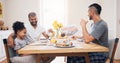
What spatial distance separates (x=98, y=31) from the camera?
2.61 metres

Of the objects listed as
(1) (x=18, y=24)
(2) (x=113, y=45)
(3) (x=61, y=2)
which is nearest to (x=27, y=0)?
(3) (x=61, y=2)

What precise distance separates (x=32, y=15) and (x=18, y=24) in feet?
4.10

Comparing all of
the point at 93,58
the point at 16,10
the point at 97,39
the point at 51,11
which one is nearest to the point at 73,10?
the point at 51,11

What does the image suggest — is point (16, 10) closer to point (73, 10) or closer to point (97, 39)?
point (73, 10)

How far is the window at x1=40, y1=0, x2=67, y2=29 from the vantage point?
21.2 ft

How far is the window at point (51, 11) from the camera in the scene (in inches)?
254

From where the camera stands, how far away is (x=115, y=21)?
224 inches

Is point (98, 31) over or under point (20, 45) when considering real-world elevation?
over

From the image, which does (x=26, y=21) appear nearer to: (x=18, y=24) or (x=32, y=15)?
(x=32, y=15)

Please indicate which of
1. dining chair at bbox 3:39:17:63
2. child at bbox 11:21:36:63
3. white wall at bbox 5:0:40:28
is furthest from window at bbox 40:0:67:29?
dining chair at bbox 3:39:17:63

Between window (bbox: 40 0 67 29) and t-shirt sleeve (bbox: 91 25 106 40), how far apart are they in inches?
150

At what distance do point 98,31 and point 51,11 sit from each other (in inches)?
160

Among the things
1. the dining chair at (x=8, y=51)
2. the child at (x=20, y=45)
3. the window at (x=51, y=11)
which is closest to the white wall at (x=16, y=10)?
the window at (x=51, y=11)

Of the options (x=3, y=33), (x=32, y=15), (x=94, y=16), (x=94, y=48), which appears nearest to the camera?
(x=94, y=48)
